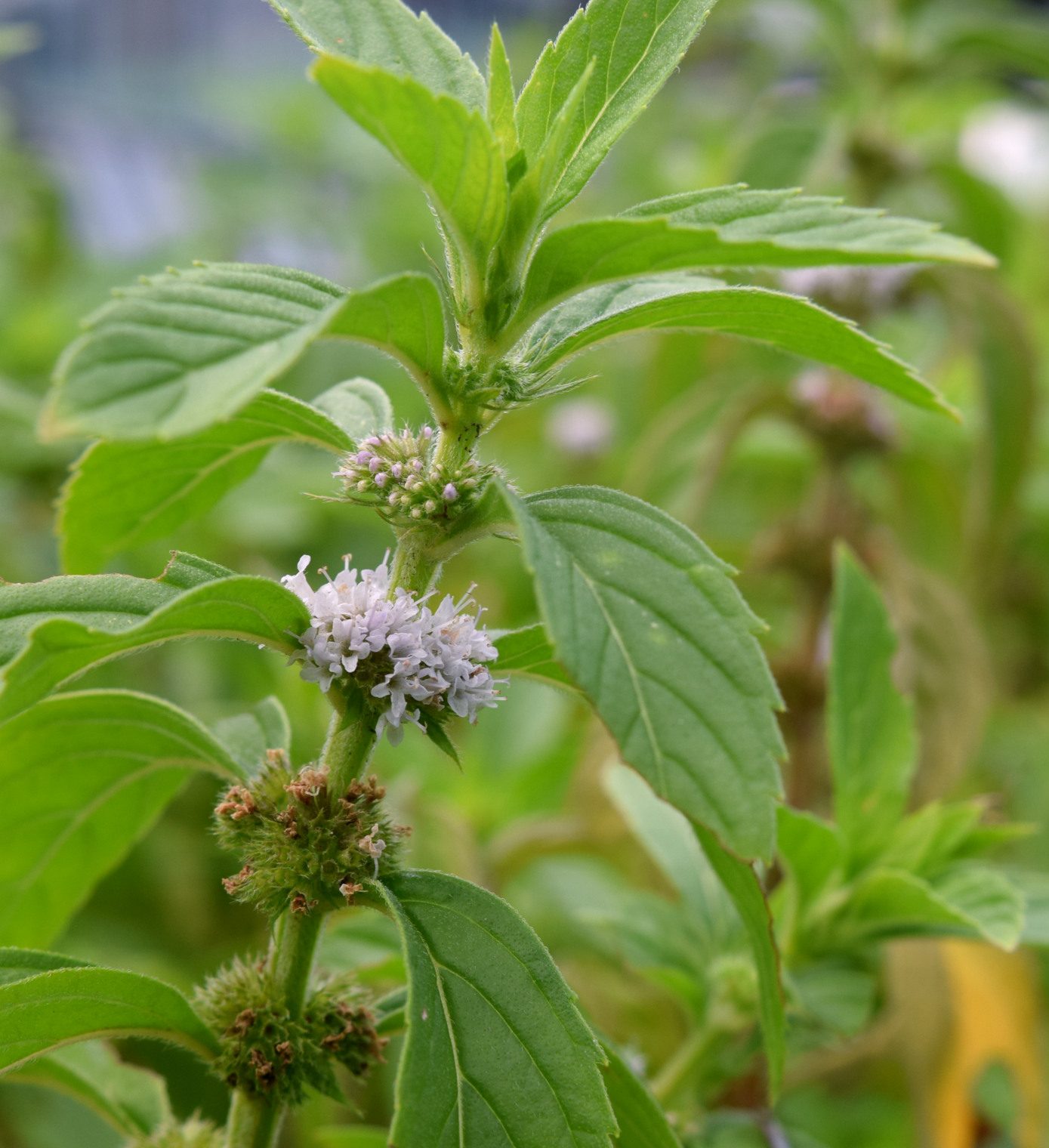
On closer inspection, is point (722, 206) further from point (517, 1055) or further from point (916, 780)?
point (916, 780)

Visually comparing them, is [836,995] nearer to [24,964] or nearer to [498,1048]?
[498,1048]

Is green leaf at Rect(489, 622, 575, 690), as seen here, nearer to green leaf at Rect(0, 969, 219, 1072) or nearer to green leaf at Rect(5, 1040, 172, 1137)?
green leaf at Rect(0, 969, 219, 1072)

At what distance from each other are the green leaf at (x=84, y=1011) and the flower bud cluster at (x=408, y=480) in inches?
11.5

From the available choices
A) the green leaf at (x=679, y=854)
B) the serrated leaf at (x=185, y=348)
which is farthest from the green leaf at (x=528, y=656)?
the green leaf at (x=679, y=854)

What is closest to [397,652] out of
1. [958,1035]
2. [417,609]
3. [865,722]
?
[417,609]

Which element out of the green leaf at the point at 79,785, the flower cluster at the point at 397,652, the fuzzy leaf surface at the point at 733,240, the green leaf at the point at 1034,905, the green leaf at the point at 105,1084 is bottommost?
the green leaf at the point at 105,1084

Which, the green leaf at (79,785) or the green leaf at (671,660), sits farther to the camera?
the green leaf at (79,785)

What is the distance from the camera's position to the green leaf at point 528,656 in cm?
66

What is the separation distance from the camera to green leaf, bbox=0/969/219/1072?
604mm

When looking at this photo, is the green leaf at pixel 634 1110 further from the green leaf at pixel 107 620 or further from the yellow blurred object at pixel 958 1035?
the yellow blurred object at pixel 958 1035

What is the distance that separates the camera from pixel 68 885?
2.69 feet

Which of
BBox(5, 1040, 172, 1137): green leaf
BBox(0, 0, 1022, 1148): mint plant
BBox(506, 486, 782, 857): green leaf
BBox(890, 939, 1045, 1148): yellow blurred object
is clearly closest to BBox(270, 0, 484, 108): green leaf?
BBox(0, 0, 1022, 1148): mint plant

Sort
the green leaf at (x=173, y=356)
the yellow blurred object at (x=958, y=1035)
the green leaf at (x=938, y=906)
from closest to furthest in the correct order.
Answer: the green leaf at (x=173, y=356) < the green leaf at (x=938, y=906) < the yellow blurred object at (x=958, y=1035)

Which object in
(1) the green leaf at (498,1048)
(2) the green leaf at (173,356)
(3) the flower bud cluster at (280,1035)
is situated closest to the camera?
(2) the green leaf at (173,356)
